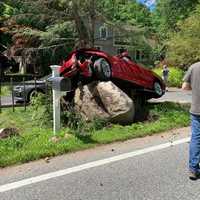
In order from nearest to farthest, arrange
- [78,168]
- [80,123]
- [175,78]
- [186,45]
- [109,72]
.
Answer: [78,168], [80,123], [109,72], [175,78], [186,45]

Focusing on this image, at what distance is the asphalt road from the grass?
26cm

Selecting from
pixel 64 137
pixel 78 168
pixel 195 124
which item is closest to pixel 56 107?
pixel 64 137

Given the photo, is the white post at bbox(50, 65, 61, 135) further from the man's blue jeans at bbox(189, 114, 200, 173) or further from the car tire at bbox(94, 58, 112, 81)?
the man's blue jeans at bbox(189, 114, 200, 173)

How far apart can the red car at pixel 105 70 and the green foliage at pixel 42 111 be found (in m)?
0.99

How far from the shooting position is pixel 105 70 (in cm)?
1085

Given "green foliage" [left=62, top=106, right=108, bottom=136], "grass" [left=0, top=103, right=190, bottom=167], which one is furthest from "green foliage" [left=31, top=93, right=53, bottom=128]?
"green foliage" [left=62, top=106, right=108, bottom=136]

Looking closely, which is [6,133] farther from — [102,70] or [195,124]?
[195,124]

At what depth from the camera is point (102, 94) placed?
1000 centimetres

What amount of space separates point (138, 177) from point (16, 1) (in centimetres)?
851

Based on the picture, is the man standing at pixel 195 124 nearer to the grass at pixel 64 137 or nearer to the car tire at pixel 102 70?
the grass at pixel 64 137

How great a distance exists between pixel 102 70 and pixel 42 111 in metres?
1.92

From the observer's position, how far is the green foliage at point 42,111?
9784 millimetres

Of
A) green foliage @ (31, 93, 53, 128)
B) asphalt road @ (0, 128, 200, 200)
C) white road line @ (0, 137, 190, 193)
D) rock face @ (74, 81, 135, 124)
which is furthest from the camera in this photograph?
green foliage @ (31, 93, 53, 128)

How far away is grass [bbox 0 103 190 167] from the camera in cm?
691
